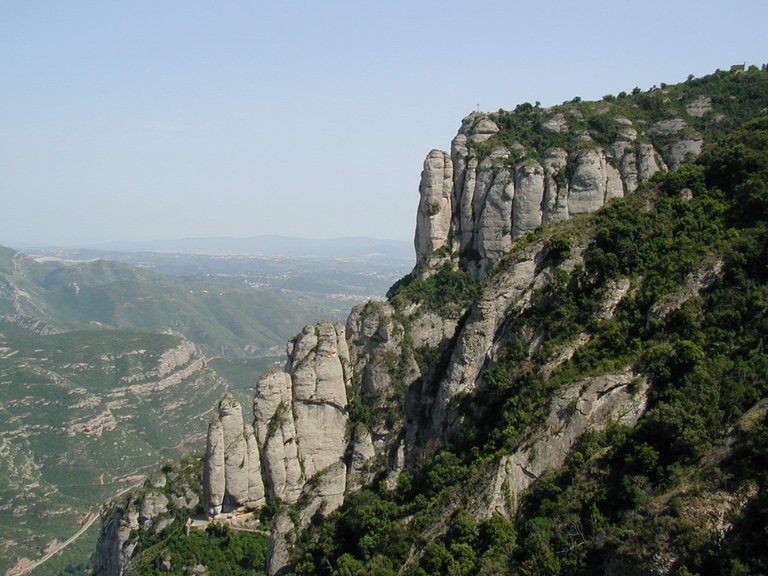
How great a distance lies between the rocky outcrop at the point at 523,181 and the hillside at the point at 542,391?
0.19 metres

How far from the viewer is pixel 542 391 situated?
1192 inches

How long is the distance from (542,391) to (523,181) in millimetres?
35080

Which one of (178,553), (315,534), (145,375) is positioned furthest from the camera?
(145,375)

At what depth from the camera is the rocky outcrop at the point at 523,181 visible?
62062 mm

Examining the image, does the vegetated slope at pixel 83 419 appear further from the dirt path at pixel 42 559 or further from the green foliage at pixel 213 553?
the green foliage at pixel 213 553

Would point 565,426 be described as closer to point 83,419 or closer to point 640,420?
point 640,420

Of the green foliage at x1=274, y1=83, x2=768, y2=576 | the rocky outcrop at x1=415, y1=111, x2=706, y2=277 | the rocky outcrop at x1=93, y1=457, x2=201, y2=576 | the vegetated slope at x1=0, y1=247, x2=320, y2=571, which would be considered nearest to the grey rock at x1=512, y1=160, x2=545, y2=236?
the rocky outcrop at x1=415, y1=111, x2=706, y2=277

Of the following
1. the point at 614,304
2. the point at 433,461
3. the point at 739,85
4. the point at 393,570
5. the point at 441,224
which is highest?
the point at 739,85

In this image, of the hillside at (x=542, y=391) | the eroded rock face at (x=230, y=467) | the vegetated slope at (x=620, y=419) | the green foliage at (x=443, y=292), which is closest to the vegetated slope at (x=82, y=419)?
the hillside at (x=542, y=391)

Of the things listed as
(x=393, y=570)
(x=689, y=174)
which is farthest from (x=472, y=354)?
(x=689, y=174)

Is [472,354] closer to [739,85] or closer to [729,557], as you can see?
[729,557]

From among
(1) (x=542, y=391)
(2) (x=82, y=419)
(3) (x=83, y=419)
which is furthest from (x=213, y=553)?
(3) (x=83, y=419)

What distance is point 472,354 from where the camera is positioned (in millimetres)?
35500

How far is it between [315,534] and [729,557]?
25606mm
